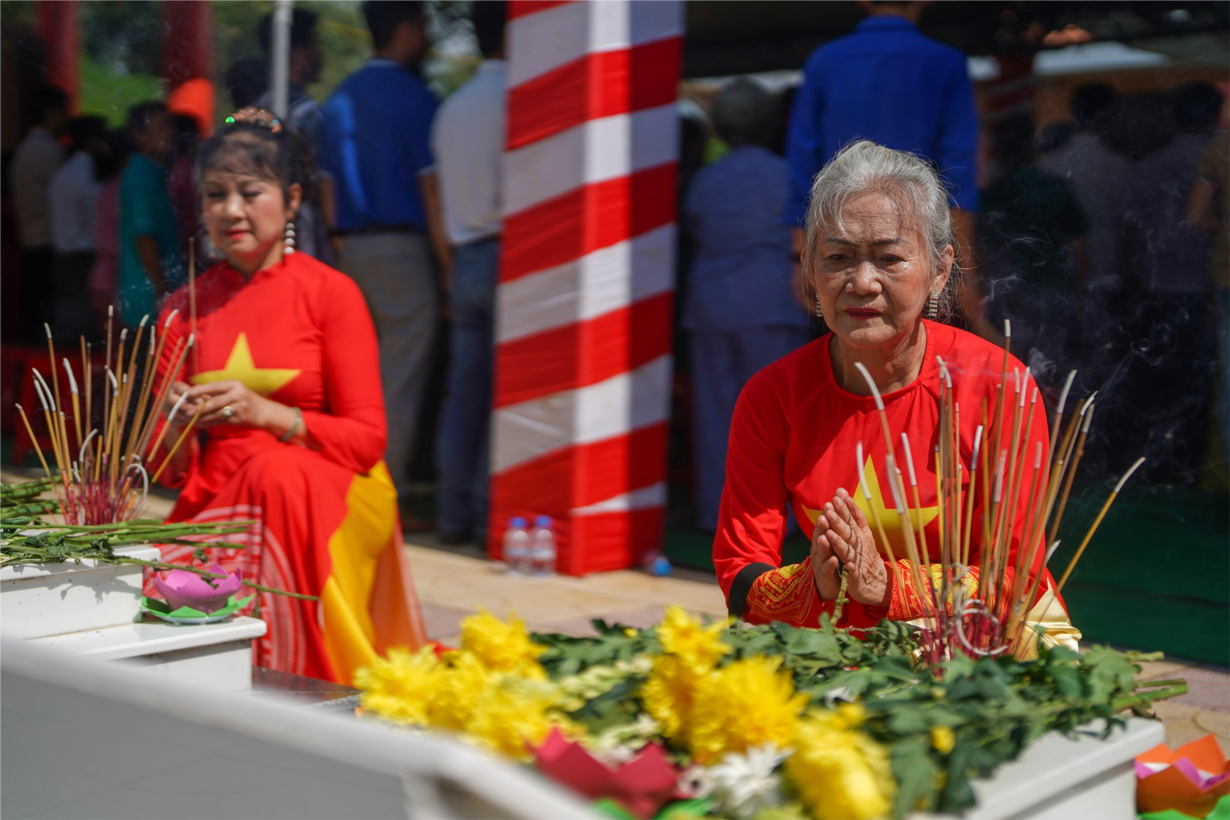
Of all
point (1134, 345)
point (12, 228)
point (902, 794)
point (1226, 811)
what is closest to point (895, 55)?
point (1134, 345)

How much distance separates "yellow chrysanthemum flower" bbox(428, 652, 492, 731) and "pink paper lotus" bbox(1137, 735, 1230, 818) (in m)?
0.82

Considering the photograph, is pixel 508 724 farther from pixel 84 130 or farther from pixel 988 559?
pixel 84 130

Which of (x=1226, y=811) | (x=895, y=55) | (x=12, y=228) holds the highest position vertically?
(x=895, y=55)

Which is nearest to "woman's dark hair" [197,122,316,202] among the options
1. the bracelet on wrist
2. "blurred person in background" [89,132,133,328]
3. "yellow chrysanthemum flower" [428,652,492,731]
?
the bracelet on wrist

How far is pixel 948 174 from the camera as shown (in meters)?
4.02

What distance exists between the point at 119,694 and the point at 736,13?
5647 millimetres

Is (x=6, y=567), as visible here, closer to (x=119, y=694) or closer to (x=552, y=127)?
(x=119, y=694)

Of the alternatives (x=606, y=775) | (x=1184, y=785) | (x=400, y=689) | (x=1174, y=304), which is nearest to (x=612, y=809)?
(x=606, y=775)

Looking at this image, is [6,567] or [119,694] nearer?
[119,694]

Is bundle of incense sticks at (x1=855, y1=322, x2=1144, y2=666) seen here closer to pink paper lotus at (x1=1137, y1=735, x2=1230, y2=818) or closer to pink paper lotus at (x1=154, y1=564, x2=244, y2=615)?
pink paper lotus at (x1=1137, y1=735, x2=1230, y2=818)

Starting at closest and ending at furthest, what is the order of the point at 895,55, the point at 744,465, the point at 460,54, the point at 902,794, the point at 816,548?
the point at 902,794, the point at 816,548, the point at 744,465, the point at 895,55, the point at 460,54

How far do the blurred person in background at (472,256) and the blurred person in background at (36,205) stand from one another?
212 cm

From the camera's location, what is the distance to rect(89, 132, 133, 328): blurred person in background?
19.9 feet

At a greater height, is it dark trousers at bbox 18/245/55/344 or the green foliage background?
the green foliage background
